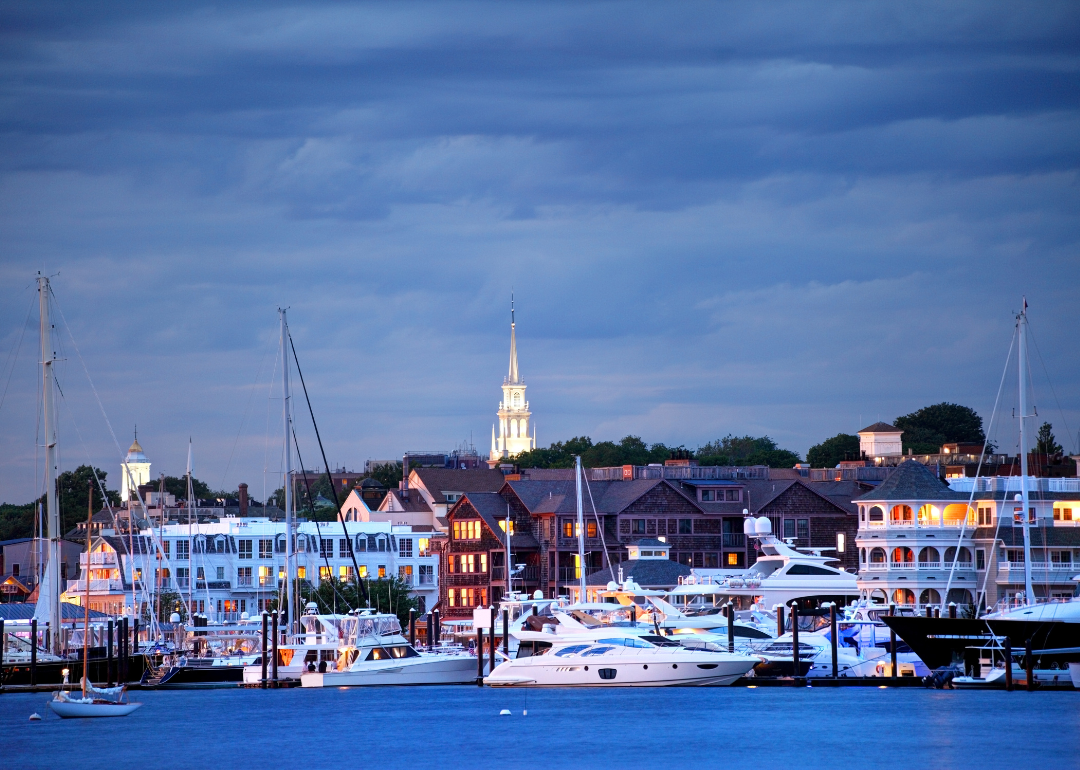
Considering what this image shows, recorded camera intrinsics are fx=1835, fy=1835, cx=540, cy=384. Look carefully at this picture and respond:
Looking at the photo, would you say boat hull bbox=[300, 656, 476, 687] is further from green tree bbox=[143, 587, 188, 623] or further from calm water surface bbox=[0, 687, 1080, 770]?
green tree bbox=[143, 587, 188, 623]

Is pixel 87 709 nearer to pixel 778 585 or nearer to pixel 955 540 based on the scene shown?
pixel 778 585

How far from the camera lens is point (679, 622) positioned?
93.6 meters

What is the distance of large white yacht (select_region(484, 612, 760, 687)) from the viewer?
8150 centimetres

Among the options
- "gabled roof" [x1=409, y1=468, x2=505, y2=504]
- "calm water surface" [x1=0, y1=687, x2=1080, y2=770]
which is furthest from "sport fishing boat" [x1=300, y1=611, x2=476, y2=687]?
"gabled roof" [x1=409, y1=468, x2=505, y2=504]

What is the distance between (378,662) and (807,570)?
29.3m

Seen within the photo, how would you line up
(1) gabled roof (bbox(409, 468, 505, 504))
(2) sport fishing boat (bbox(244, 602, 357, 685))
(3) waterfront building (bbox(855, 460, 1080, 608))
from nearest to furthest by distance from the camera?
(2) sport fishing boat (bbox(244, 602, 357, 685)) < (3) waterfront building (bbox(855, 460, 1080, 608)) < (1) gabled roof (bbox(409, 468, 505, 504))

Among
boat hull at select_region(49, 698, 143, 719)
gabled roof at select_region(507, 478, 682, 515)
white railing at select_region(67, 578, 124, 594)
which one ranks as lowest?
boat hull at select_region(49, 698, 143, 719)

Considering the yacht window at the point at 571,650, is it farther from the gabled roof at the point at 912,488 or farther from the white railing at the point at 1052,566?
the white railing at the point at 1052,566

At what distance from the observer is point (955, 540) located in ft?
350

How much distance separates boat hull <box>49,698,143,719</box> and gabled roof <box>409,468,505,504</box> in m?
87.3

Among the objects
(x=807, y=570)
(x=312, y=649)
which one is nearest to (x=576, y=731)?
(x=312, y=649)

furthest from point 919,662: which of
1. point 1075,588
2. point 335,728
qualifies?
point 335,728

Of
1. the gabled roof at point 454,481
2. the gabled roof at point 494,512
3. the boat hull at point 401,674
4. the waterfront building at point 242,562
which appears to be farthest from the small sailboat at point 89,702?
the gabled roof at point 454,481

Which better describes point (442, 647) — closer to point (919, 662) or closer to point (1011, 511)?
point (919, 662)
